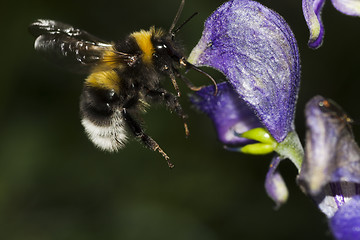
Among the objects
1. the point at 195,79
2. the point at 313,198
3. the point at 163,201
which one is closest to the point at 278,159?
the point at 313,198

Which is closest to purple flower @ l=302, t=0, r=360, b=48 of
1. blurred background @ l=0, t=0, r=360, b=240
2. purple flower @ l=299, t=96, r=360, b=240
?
purple flower @ l=299, t=96, r=360, b=240

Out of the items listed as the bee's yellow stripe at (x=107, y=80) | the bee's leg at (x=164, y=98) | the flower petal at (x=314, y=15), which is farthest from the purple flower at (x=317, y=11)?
the bee's yellow stripe at (x=107, y=80)

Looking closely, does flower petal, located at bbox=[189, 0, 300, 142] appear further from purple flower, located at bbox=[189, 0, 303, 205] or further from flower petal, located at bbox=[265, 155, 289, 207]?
flower petal, located at bbox=[265, 155, 289, 207]

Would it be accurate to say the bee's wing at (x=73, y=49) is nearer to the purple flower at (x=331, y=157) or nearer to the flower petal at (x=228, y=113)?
the flower petal at (x=228, y=113)

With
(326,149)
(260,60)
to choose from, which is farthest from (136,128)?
(326,149)

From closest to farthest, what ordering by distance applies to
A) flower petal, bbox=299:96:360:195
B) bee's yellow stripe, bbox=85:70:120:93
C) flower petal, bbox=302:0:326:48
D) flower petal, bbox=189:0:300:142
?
1. flower petal, bbox=299:96:360:195
2. flower petal, bbox=302:0:326:48
3. flower petal, bbox=189:0:300:142
4. bee's yellow stripe, bbox=85:70:120:93

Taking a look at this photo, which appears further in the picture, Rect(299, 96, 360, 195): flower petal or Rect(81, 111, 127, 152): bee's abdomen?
Rect(81, 111, 127, 152): bee's abdomen

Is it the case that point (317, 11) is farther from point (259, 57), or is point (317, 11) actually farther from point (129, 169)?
point (129, 169)
